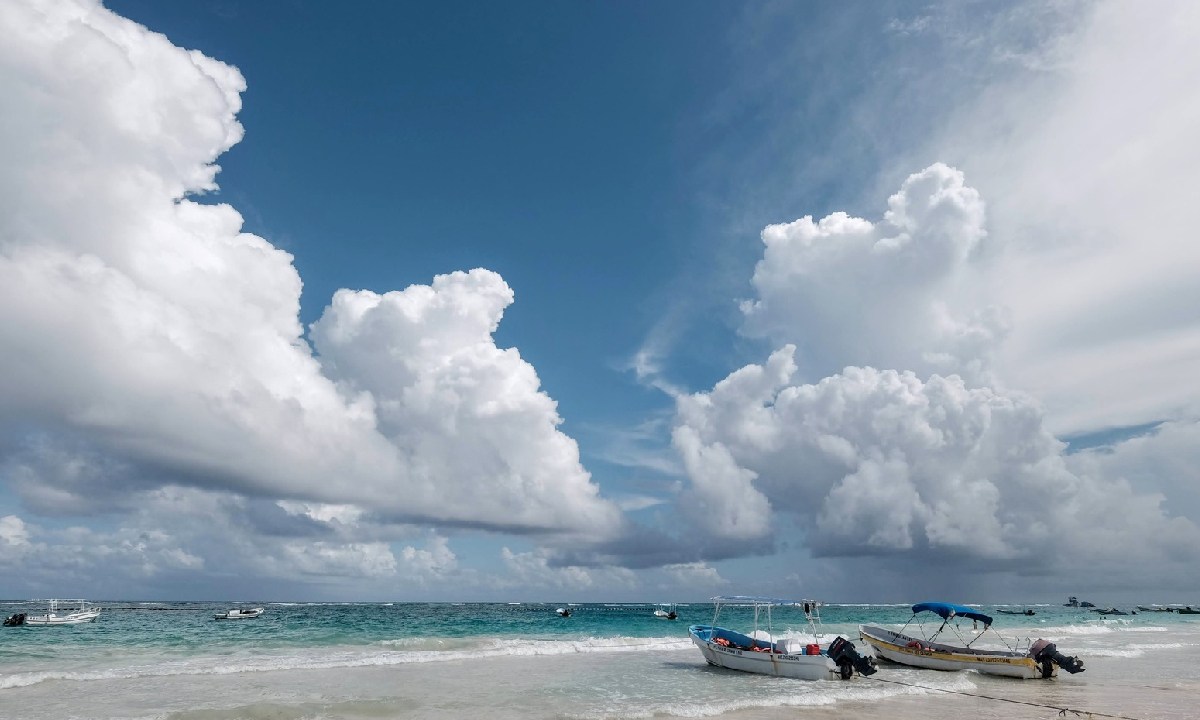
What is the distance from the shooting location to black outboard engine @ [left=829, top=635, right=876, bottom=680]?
95.2ft

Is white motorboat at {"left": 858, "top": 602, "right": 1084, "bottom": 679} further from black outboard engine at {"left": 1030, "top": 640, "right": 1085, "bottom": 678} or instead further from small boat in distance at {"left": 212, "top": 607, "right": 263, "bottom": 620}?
small boat in distance at {"left": 212, "top": 607, "right": 263, "bottom": 620}

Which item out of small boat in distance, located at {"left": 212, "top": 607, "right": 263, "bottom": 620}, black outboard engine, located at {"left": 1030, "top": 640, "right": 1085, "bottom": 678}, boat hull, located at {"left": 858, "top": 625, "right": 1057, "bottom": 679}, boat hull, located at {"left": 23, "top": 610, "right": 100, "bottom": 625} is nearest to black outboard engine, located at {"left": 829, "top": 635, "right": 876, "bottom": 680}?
boat hull, located at {"left": 858, "top": 625, "right": 1057, "bottom": 679}

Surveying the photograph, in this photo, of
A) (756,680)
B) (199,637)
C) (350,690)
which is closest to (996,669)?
(756,680)

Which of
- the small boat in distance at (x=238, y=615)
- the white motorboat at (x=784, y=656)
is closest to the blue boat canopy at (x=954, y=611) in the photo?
the white motorboat at (x=784, y=656)

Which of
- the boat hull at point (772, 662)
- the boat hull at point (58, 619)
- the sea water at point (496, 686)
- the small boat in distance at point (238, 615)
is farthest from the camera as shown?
the small boat in distance at point (238, 615)

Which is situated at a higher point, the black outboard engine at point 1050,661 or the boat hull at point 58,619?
the black outboard engine at point 1050,661

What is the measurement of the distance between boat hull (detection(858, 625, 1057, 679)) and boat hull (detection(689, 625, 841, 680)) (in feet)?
23.5

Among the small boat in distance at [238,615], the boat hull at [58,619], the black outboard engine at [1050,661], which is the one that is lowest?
the small boat in distance at [238,615]

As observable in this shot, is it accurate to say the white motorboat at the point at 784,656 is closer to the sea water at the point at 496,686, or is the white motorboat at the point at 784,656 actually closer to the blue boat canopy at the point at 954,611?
the sea water at the point at 496,686

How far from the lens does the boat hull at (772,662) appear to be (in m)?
29.0

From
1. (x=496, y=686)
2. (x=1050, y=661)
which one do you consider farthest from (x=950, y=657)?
(x=496, y=686)

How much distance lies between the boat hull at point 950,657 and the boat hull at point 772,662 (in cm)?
717

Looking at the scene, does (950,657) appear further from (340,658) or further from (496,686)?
(340,658)

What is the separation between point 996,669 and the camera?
1208 inches
